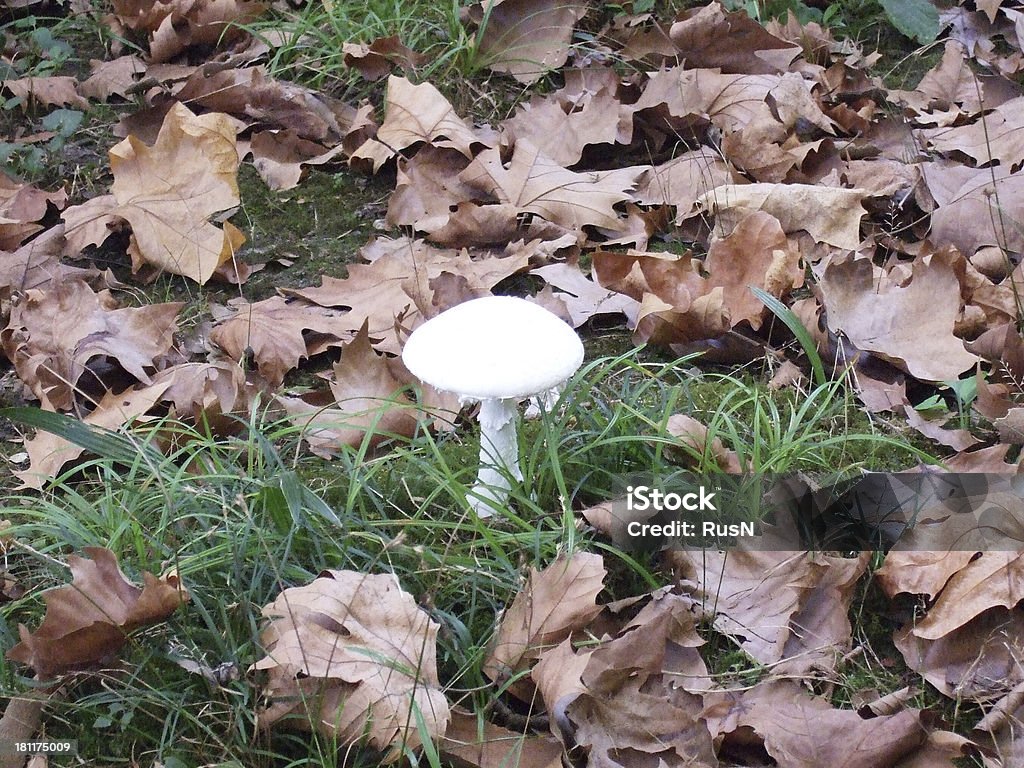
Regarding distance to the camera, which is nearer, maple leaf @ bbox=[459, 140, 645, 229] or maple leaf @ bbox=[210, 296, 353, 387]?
maple leaf @ bbox=[210, 296, 353, 387]

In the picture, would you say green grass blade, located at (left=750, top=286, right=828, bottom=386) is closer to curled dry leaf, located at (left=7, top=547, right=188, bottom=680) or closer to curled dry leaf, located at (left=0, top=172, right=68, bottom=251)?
curled dry leaf, located at (left=7, top=547, right=188, bottom=680)

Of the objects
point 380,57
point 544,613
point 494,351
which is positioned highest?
point 494,351

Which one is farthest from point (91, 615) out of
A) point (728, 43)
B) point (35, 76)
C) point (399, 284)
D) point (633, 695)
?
point (728, 43)

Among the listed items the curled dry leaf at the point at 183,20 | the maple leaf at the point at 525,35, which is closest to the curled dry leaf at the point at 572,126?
the maple leaf at the point at 525,35

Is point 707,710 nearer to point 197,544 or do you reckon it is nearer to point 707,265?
point 197,544

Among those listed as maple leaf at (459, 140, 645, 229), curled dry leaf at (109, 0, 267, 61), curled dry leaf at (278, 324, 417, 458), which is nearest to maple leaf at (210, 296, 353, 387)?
curled dry leaf at (278, 324, 417, 458)

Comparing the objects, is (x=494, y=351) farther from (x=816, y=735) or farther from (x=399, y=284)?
(x=399, y=284)
